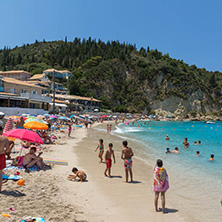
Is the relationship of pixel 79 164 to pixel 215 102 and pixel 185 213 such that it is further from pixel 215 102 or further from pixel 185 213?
pixel 215 102

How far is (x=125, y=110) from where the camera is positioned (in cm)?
7869

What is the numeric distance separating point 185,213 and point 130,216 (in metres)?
1.72

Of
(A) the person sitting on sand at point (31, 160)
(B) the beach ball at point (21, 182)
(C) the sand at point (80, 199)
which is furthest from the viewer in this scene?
(A) the person sitting on sand at point (31, 160)

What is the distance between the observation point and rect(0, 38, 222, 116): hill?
80.4 m

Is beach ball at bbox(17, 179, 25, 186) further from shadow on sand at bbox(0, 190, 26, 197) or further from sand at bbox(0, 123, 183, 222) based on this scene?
shadow on sand at bbox(0, 190, 26, 197)

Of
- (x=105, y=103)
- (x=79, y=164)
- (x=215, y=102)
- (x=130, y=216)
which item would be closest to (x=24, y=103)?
(x=79, y=164)

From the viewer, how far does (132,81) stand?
87438mm

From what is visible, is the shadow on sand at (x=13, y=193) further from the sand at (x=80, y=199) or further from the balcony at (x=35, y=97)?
the balcony at (x=35, y=97)

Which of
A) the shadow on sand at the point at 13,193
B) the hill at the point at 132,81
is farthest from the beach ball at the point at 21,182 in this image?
the hill at the point at 132,81

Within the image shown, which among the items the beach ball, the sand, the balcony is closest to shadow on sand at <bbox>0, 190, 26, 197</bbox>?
the sand

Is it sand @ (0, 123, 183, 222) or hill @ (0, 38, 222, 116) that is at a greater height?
hill @ (0, 38, 222, 116)

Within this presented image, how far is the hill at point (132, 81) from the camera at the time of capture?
264 ft

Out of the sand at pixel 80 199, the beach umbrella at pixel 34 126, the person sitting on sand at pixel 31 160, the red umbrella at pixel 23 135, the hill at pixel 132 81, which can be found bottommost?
the sand at pixel 80 199

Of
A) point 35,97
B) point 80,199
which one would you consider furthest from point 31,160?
point 35,97
